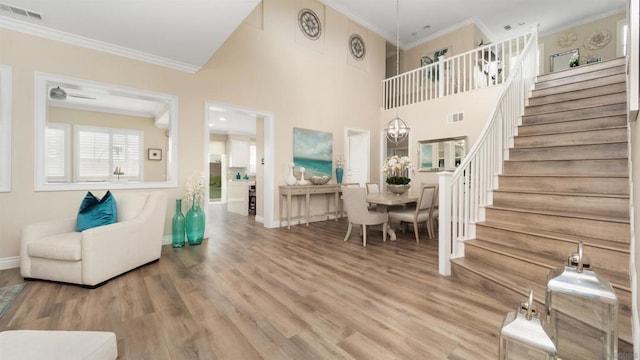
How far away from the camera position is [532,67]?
4434 mm

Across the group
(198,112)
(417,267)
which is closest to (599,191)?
(417,267)

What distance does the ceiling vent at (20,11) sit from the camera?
2.64m

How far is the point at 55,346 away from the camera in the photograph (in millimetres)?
1228

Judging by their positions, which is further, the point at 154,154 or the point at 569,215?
the point at 154,154

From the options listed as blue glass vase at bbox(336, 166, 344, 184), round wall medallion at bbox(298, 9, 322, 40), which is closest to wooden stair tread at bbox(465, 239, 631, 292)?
blue glass vase at bbox(336, 166, 344, 184)

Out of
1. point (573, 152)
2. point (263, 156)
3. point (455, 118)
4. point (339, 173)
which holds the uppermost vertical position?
point (455, 118)

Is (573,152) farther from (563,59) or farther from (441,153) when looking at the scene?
(563,59)

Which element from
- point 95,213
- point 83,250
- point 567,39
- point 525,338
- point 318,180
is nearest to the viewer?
point 525,338

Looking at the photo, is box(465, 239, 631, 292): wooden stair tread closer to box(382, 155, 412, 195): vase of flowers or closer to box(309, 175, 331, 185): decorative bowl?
box(382, 155, 412, 195): vase of flowers

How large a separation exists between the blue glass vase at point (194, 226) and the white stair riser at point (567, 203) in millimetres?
3978

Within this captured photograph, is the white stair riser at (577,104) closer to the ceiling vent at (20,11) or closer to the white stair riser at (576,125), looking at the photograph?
the white stair riser at (576,125)

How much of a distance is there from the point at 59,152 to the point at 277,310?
23.0 ft

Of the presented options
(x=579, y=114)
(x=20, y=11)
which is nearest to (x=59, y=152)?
(x=20, y=11)

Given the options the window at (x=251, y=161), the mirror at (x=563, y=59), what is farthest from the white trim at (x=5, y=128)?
the mirror at (x=563, y=59)
